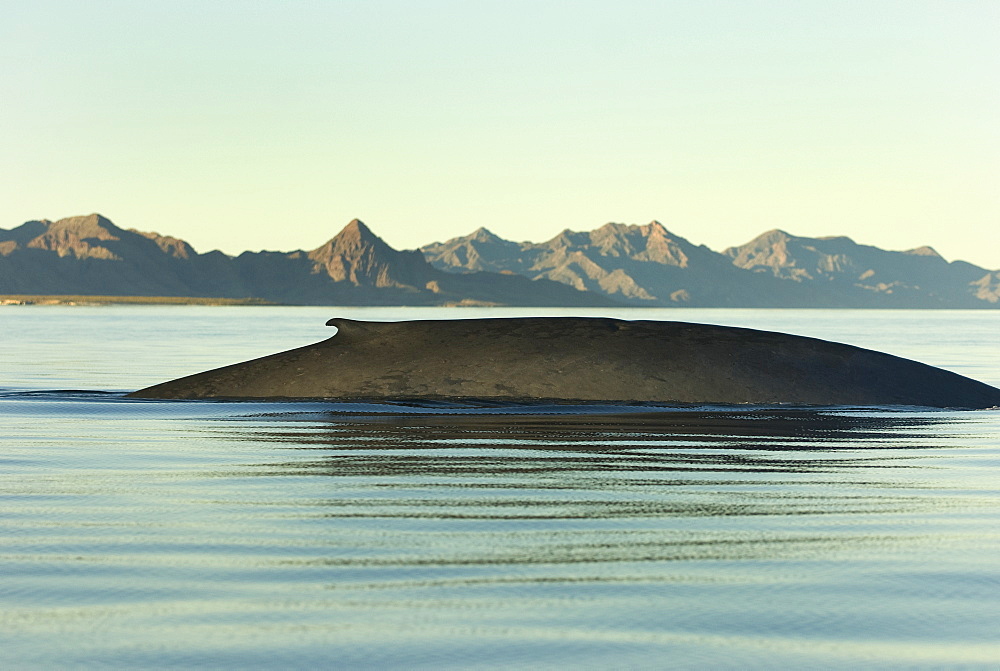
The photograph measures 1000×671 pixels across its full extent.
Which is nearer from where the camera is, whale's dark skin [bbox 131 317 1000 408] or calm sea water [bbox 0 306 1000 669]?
calm sea water [bbox 0 306 1000 669]

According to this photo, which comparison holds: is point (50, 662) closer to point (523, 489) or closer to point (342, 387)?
point (523, 489)

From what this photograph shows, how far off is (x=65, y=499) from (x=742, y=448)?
7552 millimetres

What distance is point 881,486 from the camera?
12438 mm

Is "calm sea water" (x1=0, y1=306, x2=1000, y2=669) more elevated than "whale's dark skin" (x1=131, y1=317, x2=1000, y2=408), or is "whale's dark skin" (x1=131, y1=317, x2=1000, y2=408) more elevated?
"whale's dark skin" (x1=131, y1=317, x2=1000, y2=408)

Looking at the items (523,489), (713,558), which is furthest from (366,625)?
(523,489)

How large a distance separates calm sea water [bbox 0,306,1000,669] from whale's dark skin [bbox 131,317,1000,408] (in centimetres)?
378

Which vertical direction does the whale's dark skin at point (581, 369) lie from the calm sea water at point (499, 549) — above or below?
above

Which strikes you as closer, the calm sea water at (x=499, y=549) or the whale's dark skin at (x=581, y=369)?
the calm sea water at (x=499, y=549)

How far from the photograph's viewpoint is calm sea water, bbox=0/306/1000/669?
261 inches

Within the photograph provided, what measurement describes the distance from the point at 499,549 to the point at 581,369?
1290cm

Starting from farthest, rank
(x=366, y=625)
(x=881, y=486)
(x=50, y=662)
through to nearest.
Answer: (x=881, y=486) < (x=366, y=625) < (x=50, y=662)

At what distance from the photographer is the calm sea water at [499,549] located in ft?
21.8

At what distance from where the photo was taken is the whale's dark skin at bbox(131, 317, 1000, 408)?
2138 cm

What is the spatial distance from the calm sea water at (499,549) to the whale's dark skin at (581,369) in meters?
3.78
